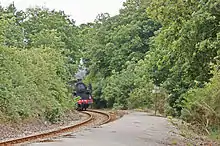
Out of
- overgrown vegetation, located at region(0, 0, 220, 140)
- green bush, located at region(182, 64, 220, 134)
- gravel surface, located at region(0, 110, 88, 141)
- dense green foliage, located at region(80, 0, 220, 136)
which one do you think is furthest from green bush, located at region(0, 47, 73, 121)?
green bush, located at region(182, 64, 220, 134)

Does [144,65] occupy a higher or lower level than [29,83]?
higher

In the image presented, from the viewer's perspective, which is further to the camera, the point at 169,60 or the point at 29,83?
the point at 29,83

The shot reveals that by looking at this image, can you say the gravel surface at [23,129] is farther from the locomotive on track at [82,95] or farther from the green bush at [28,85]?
the locomotive on track at [82,95]

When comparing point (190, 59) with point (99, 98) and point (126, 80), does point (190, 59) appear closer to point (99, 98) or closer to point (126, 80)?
point (126, 80)

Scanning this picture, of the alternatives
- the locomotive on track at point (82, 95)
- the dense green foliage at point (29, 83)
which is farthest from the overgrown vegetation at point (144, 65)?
the locomotive on track at point (82, 95)

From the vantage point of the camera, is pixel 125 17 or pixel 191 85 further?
pixel 125 17

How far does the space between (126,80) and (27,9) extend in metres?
19.9

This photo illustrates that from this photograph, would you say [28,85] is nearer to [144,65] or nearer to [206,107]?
[144,65]

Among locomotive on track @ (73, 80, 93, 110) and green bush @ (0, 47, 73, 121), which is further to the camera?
locomotive on track @ (73, 80, 93, 110)

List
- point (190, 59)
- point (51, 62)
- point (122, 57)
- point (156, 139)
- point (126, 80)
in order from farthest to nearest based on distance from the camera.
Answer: point (122, 57), point (126, 80), point (51, 62), point (190, 59), point (156, 139)

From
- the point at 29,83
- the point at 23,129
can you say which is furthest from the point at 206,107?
the point at 29,83

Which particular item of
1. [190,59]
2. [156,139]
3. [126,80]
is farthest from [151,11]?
[126,80]

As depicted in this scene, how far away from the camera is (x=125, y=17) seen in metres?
74.2

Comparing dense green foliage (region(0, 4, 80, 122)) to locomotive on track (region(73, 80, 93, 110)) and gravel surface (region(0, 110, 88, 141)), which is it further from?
locomotive on track (region(73, 80, 93, 110))
